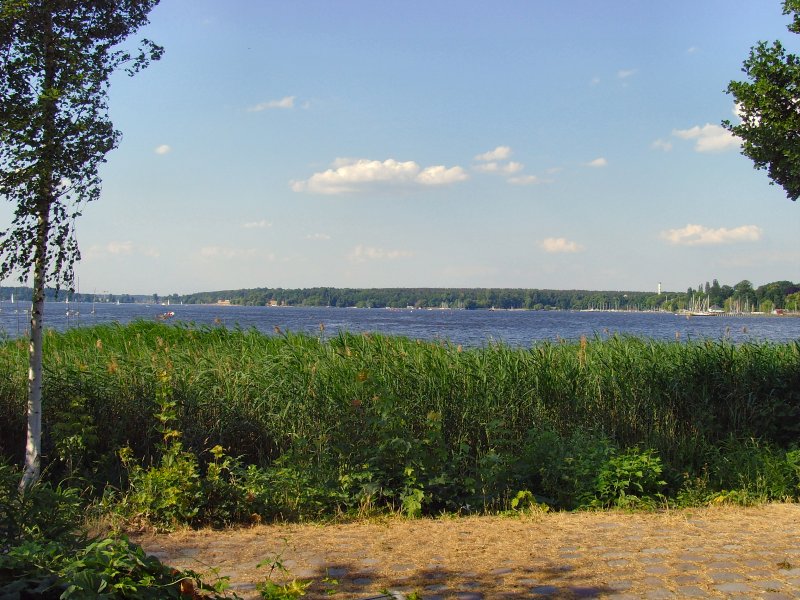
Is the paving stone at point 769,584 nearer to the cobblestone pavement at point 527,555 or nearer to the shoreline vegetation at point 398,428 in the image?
the cobblestone pavement at point 527,555

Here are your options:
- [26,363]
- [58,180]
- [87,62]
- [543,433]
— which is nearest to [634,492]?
[543,433]

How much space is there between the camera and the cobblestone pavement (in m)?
4.54

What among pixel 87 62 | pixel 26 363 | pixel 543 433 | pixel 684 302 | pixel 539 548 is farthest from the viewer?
pixel 684 302

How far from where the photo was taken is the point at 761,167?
31.9 ft

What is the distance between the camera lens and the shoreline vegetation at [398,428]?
22.6 feet

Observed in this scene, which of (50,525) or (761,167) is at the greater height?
(761,167)

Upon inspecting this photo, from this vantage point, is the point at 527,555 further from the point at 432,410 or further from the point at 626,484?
the point at 432,410

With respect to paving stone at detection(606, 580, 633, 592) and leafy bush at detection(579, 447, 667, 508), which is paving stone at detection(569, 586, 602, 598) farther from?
leafy bush at detection(579, 447, 667, 508)

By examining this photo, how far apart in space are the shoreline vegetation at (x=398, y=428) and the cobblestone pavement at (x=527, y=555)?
1.64 feet

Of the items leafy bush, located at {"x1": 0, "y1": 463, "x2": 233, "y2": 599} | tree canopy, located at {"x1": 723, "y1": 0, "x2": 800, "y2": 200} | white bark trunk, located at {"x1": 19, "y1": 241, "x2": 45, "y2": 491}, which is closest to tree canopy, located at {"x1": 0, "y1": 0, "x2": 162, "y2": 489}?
white bark trunk, located at {"x1": 19, "y1": 241, "x2": 45, "y2": 491}

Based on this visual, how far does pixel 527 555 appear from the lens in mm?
5289

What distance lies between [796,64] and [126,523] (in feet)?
29.9

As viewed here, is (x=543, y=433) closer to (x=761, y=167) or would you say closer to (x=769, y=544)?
(x=769, y=544)

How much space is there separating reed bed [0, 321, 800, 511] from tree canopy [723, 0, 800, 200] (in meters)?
2.74
